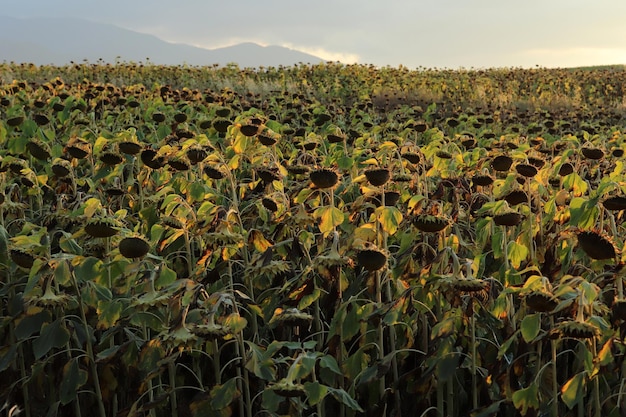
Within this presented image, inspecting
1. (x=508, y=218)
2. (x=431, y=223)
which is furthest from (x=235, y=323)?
(x=508, y=218)

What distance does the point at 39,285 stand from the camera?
2836mm

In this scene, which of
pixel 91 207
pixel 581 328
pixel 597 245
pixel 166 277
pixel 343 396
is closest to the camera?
pixel 581 328

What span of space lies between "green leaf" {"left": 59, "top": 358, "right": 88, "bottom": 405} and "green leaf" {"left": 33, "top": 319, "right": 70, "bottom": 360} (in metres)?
0.11

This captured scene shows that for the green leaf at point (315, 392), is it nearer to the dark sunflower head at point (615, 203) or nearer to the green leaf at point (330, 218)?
the green leaf at point (330, 218)

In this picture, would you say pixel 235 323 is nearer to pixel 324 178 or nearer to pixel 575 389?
pixel 324 178

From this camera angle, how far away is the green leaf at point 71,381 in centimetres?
266

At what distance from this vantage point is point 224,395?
2.41m

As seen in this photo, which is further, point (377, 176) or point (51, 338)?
point (377, 176)

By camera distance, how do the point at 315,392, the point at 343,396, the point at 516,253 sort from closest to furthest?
the point at 315,392 < the point at 343,396 < the point at 516,253

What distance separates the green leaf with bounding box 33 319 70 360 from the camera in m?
2.63

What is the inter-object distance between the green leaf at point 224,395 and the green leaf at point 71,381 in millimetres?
568

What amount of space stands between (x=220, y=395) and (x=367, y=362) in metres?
0.61

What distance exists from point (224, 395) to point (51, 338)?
725 millimetres

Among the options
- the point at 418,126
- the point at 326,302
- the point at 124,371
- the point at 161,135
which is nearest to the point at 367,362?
the point at 326,302
